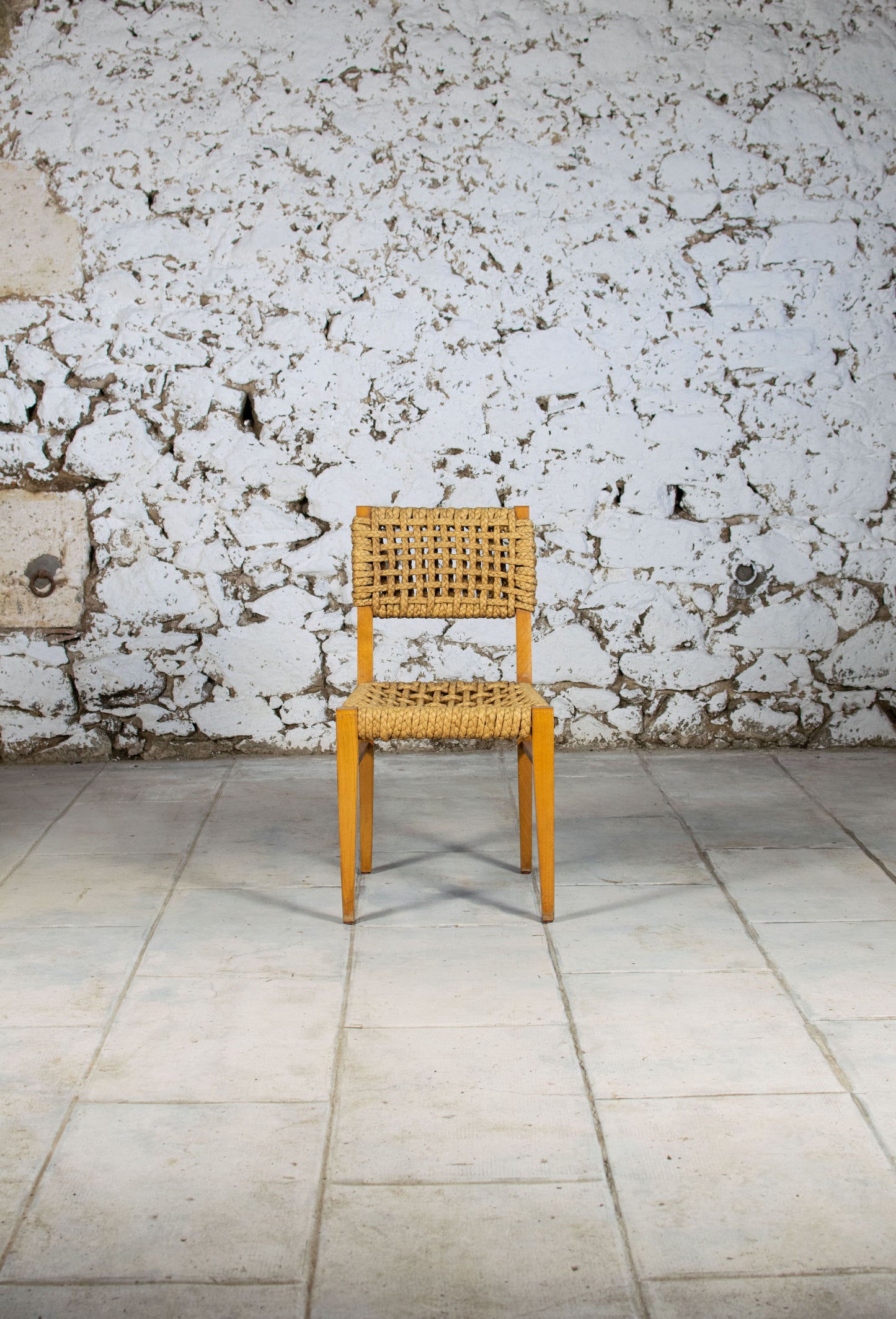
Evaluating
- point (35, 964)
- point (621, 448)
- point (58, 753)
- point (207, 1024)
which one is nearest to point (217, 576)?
point (58, 753)

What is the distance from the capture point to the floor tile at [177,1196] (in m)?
1.26

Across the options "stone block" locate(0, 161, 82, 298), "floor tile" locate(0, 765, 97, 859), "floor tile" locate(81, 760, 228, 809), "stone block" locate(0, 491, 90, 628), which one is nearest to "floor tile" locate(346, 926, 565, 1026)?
"floor tile" locate(0, 765, 97, 859)

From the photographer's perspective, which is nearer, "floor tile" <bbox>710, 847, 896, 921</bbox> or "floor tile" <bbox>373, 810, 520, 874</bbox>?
"floor tile" <bbox>710, 847, 896, 921</bbox>

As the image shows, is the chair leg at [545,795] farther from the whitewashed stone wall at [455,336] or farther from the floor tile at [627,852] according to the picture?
the whitewashed stone wall at [455,336]

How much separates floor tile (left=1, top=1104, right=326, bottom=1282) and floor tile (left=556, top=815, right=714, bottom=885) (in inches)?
42.5

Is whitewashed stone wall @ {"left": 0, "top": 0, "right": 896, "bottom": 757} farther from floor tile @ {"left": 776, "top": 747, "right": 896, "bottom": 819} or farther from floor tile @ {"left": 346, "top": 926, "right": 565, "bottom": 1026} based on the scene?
floor tile @ {"left": 346, "top": 926, "right": 565, "bottom": 1026}

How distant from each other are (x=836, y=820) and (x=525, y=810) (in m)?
0.89

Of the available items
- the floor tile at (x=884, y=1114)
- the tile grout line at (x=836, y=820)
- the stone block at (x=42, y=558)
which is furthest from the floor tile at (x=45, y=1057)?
the stone block at (x=42, y=558)

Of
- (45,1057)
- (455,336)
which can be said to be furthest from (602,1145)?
(455,336)

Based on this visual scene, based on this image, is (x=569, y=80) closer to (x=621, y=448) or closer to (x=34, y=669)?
(x=621, y=448)

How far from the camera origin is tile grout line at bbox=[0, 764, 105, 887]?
2.54 metres

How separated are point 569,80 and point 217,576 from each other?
179 centimetres

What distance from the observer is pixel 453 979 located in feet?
6.53

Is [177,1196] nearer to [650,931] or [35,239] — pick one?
[650,931]
